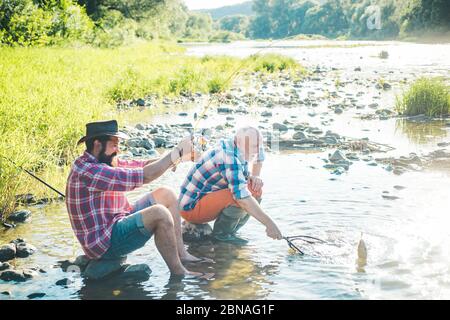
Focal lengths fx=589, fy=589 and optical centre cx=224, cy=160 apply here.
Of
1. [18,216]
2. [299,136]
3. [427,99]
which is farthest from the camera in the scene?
[427,99]

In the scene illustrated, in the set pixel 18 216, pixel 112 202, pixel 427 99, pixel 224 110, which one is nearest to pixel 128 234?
pixel 112 202

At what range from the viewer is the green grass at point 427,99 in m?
11.8

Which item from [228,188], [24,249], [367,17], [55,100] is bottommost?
[24,249]

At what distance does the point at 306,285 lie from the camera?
4.23 meters

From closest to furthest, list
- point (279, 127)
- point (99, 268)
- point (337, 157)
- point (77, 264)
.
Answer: point (99, 268) < point (77, 264) < point (337, 157) < point (279, 127)

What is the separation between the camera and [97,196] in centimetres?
411

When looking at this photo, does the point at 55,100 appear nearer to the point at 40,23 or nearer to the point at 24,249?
the point at 24,249

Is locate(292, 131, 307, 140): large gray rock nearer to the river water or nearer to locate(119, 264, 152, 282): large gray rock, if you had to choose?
the river water

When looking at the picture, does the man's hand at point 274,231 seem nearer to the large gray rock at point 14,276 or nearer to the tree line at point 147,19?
the tree line at point 147,19

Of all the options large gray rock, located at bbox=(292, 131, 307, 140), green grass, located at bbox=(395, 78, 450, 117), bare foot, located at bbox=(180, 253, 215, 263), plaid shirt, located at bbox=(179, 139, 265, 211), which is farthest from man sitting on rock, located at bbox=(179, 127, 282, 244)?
green grass, located at bbox=(395, 78, 450, 117)

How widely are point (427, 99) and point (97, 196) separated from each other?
30.8ft

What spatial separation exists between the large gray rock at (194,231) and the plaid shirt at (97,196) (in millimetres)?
992

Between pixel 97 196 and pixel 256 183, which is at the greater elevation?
pixel 97 196
